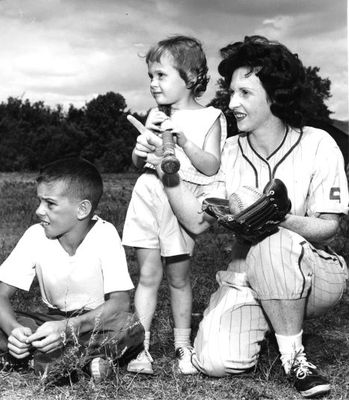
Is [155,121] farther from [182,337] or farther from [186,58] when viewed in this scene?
[182,337]


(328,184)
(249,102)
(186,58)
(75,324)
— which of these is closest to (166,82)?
(186,58)

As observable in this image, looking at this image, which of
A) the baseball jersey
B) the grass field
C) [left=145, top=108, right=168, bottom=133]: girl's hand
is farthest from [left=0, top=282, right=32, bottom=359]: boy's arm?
the baseball jersey

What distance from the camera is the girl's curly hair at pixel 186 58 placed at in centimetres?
350

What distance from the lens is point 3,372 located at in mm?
3018

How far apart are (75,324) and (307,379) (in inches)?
40.8

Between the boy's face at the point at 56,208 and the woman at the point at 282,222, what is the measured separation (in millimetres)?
435

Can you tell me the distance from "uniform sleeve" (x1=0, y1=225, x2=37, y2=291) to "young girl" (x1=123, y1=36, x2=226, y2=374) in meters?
0.50

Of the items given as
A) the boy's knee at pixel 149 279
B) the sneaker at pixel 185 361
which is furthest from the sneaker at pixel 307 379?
the boy's knee at pixel 149 279

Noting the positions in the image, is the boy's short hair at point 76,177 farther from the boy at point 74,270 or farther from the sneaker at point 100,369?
the sneaker at point 100,369

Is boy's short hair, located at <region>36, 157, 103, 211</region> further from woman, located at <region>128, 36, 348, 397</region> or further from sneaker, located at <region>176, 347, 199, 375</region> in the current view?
sneaker, located at <region>176, 347, 199, 375</region>

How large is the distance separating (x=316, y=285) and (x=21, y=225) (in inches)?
210

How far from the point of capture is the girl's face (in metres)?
3.47

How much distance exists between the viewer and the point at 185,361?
10.6 feet

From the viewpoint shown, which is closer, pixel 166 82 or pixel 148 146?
pixel 148 146
